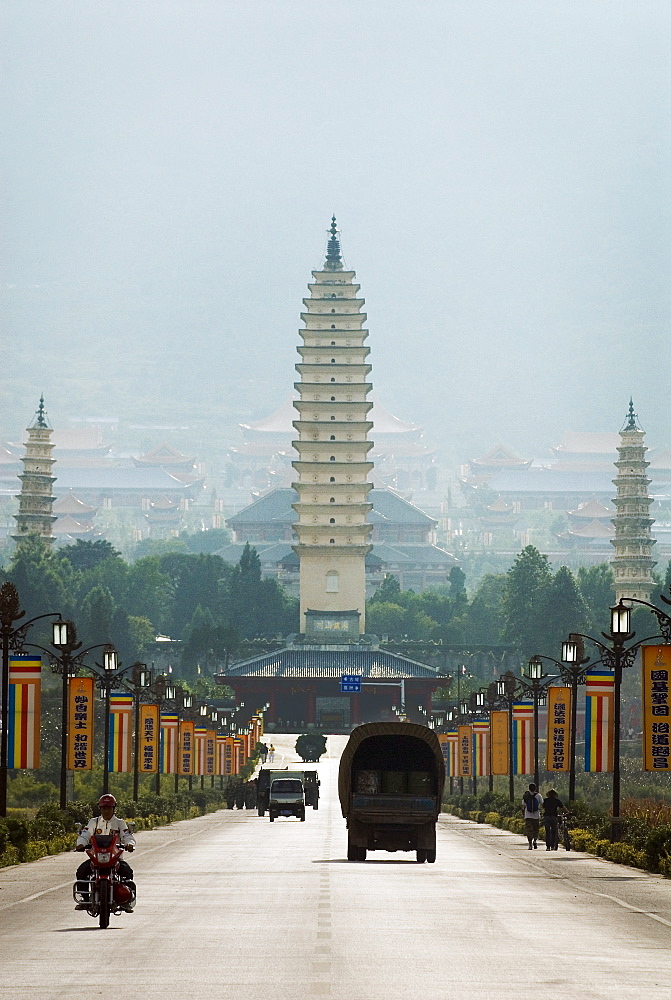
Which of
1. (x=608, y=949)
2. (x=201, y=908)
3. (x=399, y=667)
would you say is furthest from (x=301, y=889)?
(x=399, y=667)

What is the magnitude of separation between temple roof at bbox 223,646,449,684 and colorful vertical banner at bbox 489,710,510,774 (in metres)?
98.1

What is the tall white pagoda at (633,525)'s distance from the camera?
194 meters

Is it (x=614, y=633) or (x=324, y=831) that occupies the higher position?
(x=614, y=633)

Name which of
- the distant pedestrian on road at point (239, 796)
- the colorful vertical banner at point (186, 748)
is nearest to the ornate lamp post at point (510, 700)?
the colorful vertical banner at point (186, 748)

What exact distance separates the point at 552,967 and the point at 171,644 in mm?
180571

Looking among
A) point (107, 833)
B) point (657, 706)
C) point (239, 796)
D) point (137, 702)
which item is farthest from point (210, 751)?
point (107, 833)

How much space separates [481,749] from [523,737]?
10.2 metres

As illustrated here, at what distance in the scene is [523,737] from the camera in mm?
63656

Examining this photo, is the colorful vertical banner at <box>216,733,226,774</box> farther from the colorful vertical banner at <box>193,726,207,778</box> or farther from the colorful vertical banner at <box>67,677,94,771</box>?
the colorful vertical banner at <box>67,677,94,771</box>

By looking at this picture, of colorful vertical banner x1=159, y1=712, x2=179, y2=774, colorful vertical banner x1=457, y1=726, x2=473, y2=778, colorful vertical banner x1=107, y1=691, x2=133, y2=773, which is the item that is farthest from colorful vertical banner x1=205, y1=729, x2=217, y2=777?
colorful vertical banner x1=107, y1=691, x2=133, y2=773

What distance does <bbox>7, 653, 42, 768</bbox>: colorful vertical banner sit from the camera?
1602 inches

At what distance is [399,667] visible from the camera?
17050cm

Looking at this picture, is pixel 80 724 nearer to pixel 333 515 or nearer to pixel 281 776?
pixel 281 776

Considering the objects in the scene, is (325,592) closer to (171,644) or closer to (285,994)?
(171,644)
